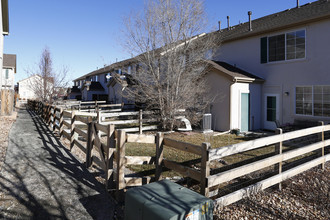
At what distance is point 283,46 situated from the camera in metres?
13.6

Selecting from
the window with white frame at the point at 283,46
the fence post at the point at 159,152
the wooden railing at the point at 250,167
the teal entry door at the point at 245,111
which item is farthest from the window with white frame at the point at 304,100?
the fence post at the point at 159,152

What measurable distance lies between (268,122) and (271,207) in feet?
37.4

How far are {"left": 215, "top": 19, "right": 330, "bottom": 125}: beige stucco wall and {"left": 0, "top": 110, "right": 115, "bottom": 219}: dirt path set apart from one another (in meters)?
12.4

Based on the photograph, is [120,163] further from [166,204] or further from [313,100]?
[313,100]

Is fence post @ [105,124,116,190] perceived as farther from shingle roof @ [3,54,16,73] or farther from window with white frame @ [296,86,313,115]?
shingle roof @ [3,54,16,73]

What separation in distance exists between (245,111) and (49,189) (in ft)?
40.0

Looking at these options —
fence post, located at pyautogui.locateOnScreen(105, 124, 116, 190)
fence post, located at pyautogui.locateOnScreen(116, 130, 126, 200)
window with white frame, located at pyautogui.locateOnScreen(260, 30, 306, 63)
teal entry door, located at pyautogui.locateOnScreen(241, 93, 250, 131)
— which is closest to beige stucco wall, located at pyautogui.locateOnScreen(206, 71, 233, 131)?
teal entry door, located at pyautogui.locateOnScreen(241, 93, 250, 131)

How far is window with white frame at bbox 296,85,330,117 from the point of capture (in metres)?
11.9

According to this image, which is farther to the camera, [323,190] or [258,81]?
[258,81]

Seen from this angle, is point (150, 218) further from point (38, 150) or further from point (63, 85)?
point (63, 85)

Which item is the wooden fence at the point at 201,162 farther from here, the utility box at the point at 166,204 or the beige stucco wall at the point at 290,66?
the beige stucco wall at the point at 290,66

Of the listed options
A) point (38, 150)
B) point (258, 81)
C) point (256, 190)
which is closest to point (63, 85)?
point (38, 150)

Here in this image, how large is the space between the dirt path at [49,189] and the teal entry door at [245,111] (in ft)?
34.6

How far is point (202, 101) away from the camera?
47.4 feet
